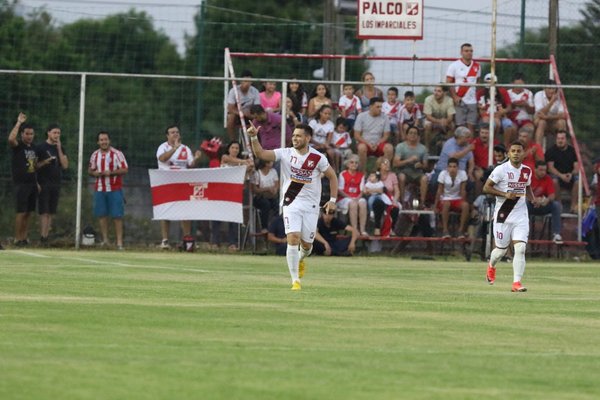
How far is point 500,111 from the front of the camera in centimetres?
2866

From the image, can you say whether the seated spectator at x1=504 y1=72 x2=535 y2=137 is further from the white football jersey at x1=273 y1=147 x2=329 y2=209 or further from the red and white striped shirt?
the white football jersey at x1=273 y1=147 x2=329 y2=209

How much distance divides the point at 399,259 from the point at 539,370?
56.4 ft

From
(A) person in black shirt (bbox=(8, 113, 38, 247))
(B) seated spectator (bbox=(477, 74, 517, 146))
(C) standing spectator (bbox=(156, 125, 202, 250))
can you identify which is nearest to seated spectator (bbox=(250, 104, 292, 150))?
(C) standing spectator (bbox=(156, 125, 202, 250))

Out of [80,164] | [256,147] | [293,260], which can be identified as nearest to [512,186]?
[293,260]

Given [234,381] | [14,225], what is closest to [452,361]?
[234,381]

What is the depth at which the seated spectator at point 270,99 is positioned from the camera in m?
28.5

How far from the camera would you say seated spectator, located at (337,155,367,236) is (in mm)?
27438

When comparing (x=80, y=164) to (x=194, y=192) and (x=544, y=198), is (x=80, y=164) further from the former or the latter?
(x=544, y=198)

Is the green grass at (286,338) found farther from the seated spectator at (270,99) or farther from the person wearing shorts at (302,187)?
the seated spectator at (270,99)

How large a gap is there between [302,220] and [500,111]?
10.8 meters

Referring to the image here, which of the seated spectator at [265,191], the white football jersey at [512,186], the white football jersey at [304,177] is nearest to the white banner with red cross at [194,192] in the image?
the seated spectator at [265,191]

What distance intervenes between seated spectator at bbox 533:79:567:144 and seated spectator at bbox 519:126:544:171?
609 millimetres

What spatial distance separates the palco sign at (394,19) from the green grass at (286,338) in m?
11.0

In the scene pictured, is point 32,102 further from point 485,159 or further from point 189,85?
point 485,159
